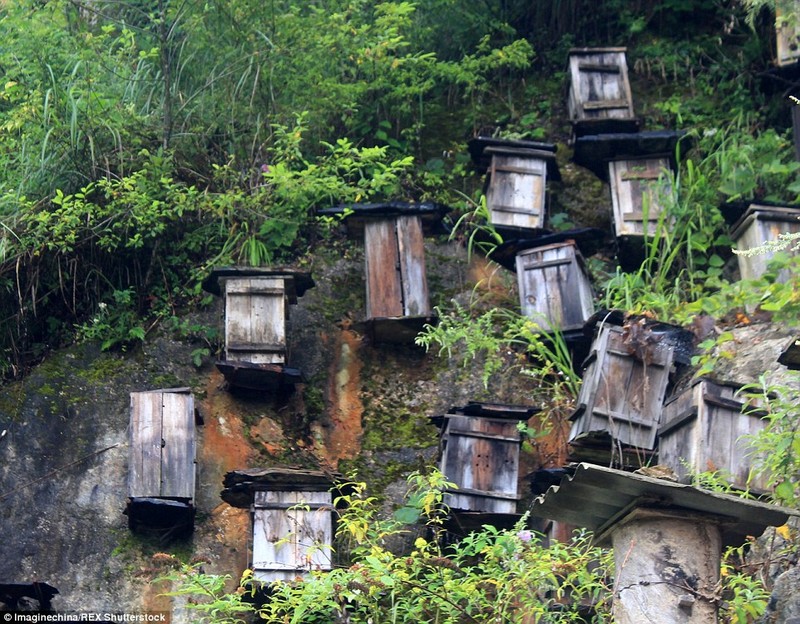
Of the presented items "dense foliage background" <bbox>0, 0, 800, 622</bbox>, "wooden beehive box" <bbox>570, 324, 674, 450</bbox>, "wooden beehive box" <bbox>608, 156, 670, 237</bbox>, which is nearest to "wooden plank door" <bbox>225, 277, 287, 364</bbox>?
"dense foliage background" <bbox>0, 0, 800, 622</bbox>

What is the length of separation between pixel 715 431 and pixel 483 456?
1.88 m

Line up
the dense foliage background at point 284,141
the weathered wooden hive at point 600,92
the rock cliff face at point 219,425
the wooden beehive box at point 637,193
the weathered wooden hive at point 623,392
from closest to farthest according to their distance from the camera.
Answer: the weathered wooden hive at point 623,392, the rock cliff face at point 219,425, the dense foliage background at point 284,141, the wooden beehive box at point 637,193, the weathered wooden hive at point 600,92

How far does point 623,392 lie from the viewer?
354 inches

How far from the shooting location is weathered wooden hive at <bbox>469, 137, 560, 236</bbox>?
11.2m

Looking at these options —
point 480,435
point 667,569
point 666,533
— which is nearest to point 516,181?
point 480,435

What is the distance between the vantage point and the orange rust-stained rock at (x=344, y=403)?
33.2 feet

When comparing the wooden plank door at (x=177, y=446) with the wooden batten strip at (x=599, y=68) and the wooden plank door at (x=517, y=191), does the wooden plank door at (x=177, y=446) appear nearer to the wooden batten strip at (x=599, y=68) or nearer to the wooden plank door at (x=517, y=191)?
the wooden plank door at (x=517, y=191)

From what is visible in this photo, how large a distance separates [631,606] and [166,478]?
4.68 m

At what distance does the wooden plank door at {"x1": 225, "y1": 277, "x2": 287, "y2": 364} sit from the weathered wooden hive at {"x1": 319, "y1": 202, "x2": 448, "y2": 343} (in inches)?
35.4

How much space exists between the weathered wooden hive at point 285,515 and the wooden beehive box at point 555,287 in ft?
Answer: 9.14

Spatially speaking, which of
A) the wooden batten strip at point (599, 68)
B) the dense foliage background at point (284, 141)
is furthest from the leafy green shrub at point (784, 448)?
the wooden batten strip at point (599, 68)

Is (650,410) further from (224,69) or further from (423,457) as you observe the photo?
(224,69)

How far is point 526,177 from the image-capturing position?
11391 mm

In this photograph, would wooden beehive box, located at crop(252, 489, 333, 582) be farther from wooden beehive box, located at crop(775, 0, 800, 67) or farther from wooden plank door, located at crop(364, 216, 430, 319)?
wooden beehive box, located at crop(775, 0, 800, 67)
